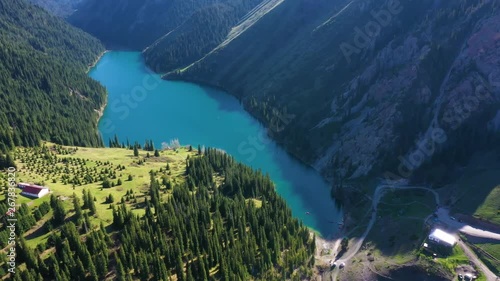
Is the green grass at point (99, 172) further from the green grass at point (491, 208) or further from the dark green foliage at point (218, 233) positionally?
the green grass at point (491, 208)

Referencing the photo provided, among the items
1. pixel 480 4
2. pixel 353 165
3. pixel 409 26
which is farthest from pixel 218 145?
pixel 480 4

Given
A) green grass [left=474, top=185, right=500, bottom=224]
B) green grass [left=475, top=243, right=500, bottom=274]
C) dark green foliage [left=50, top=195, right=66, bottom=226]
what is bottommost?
green grass [left=475, top=243, right=500, bottom=274]

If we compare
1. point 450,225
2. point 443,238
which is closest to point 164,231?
point 443,238

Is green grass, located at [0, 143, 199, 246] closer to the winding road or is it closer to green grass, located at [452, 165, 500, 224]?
the winding road

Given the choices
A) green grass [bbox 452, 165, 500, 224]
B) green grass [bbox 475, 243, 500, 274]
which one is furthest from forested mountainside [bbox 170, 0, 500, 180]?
green grass [bbox 475, 243, 500, 274]

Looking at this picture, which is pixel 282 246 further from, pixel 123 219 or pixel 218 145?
pixel 218 145
